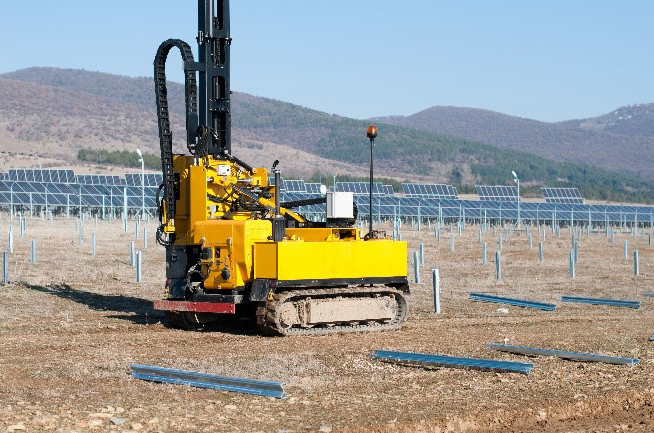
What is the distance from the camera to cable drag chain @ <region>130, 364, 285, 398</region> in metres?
12.6

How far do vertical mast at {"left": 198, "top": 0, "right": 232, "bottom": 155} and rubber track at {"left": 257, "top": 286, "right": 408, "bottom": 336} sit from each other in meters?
3.39

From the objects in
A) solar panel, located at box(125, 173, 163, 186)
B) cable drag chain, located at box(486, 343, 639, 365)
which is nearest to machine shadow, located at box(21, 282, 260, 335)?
cable drag chain, located at box(486, 343, 639, 365)

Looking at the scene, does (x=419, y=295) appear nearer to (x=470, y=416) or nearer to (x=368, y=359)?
(x=368, y=359)

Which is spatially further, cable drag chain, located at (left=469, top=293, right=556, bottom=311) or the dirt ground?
cable drag chain, located at (left=469, top=293, right=556, bottom=311)

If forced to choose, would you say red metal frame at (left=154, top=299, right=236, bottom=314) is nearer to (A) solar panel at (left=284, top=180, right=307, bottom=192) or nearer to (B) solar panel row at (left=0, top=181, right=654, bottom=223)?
(B) solar panel row at (left=0, top=181, right=654, bottom=223)

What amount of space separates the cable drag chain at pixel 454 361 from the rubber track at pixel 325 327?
246cm

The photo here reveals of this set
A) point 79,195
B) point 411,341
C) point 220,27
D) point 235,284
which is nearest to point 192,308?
point 235,284

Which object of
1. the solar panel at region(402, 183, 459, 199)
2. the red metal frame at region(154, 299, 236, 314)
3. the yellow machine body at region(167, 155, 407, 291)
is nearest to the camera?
the yellow machine body at region(167, 155, 407, 291)

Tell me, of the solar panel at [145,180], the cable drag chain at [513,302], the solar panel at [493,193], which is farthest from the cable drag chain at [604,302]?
the solar panel at [493,193]

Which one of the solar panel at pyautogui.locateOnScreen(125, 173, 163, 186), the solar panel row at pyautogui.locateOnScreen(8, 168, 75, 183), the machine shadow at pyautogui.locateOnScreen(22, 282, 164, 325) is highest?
the solar panel row at pyautogui.locateOnScreen(8, 168, 75, 183)

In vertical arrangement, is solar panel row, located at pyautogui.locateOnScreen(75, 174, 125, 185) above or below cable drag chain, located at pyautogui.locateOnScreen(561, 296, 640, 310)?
above

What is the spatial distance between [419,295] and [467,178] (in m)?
167

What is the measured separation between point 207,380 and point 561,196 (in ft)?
275

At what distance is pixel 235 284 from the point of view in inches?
700
